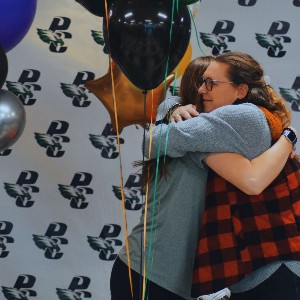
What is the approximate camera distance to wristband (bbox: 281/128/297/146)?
5.53 ft

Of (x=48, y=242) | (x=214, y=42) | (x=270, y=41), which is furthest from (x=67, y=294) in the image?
(x=270, y=41)

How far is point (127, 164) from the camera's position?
2.94 m

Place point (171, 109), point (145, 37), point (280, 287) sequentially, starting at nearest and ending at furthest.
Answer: point (145, 37) < point (280, 287) < point (171, 109)

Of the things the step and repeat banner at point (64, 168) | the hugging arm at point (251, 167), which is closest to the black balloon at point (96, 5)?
the hugging arm at point (251, 167)

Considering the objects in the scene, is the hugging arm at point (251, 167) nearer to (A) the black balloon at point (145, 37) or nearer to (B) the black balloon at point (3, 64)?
(A) the black balloon at point (145, 37)

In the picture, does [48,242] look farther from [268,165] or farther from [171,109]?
[268,165]

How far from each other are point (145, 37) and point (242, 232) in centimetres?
54

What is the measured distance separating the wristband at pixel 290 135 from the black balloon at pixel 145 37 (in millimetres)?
360

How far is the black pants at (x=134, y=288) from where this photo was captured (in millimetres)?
1690

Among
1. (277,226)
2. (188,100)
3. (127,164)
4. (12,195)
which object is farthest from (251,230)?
(12,195)

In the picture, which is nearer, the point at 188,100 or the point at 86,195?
the point at 188,100

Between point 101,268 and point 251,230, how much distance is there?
4.68ft

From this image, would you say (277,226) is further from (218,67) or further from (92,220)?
(92,220)

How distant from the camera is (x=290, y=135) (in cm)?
170
